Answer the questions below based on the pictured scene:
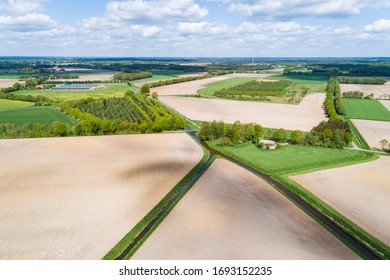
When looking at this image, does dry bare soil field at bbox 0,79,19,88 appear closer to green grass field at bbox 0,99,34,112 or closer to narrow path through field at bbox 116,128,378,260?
green grass field at bbox 0,99,34,112

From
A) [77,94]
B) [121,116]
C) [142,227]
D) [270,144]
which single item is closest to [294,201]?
[142,227]

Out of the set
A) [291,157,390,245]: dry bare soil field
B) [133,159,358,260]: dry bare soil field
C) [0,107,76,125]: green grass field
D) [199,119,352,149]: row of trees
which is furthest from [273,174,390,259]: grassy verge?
[0,107,76,125]: green grass field

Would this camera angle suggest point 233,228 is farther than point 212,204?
No

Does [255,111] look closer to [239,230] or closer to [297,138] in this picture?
[297,138]

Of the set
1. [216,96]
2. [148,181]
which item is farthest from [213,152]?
[216,96]

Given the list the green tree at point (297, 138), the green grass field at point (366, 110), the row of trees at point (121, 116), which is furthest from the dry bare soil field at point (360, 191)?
the green grass field at point (366, 110)

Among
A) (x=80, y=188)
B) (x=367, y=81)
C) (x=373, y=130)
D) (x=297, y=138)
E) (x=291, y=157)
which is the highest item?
(x=367, y=81)
